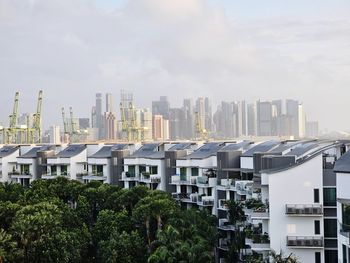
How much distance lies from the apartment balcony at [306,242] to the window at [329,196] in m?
1.84

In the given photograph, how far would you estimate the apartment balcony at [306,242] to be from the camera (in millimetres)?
32125

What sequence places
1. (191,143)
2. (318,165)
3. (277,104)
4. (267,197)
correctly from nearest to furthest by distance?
1. (318,165)
2. (267,197)
3. (191,143)
4. (277,104)

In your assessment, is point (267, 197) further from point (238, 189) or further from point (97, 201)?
point (97, 201)

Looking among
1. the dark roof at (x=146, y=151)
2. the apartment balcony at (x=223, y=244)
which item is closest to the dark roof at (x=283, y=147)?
the apartment balcony at (x=223, y=244)

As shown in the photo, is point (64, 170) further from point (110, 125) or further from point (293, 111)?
point (110, 125)

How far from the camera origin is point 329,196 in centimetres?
3303

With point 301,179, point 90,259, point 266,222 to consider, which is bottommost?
point 90,259

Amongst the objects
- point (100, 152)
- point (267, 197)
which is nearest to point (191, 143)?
point (100, 152)

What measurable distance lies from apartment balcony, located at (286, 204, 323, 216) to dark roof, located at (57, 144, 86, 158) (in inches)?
1429

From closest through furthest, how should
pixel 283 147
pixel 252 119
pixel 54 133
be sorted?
pixel 283 147 < pixel 252 119 < pixel 54 133

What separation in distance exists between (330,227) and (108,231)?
1421cm

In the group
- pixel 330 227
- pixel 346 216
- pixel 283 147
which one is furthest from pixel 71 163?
pixel 346 216

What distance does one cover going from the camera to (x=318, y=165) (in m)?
33.0

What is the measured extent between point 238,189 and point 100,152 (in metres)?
25.1
